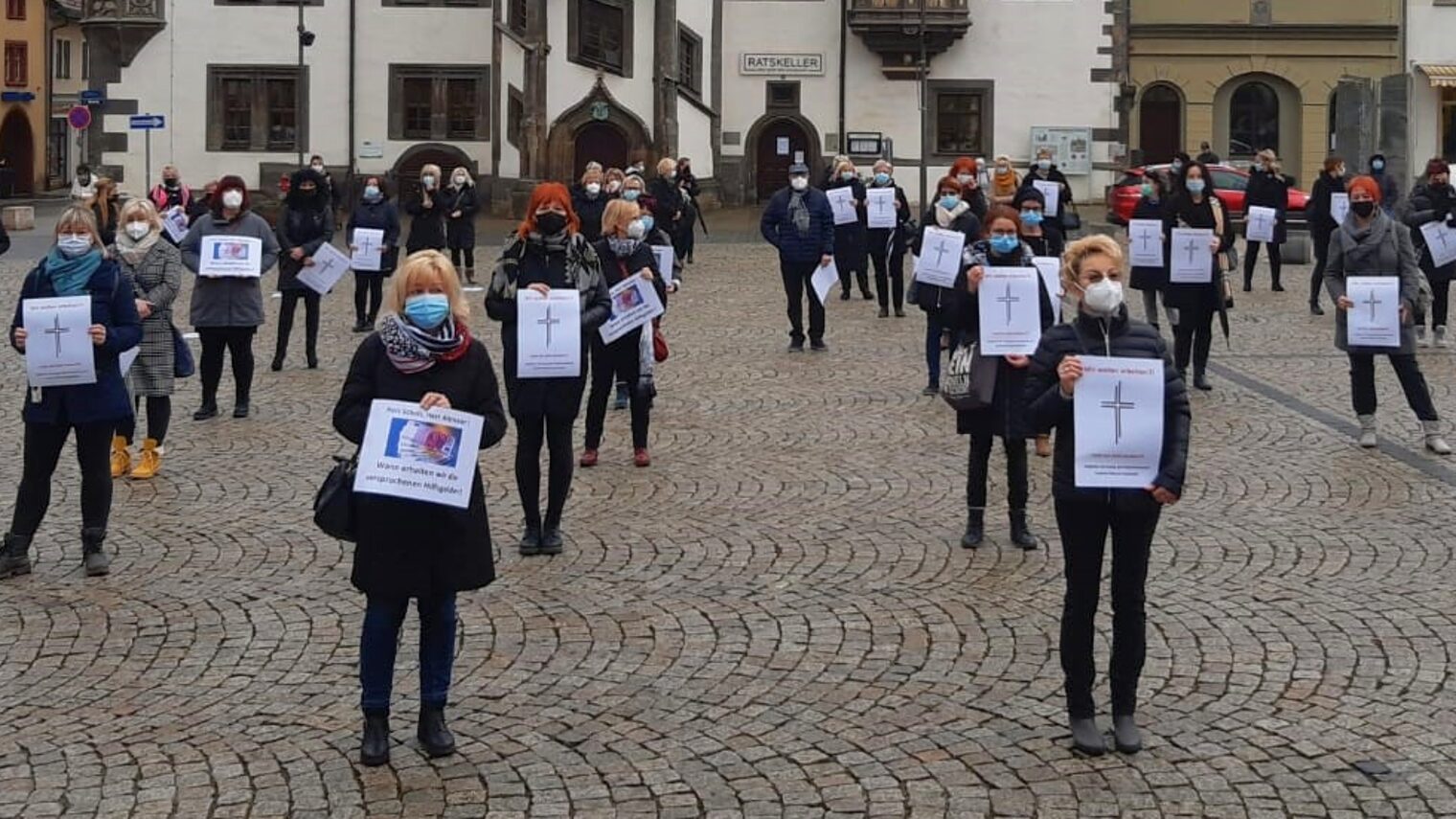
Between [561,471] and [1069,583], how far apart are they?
3.95 metres

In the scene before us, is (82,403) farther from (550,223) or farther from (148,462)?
(148,462)

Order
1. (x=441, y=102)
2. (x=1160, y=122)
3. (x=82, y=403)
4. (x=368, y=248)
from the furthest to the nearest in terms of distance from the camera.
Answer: (x=1160, y=122), (x=441, y=102), (x=368, y=248), (x=82, y=403)

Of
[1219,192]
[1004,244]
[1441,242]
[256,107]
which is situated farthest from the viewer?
[256,107]

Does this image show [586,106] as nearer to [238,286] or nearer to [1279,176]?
[1279,176]

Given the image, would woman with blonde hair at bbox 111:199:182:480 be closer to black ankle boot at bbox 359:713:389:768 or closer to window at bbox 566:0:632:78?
black ankle boot at bbox 359:713:389:768

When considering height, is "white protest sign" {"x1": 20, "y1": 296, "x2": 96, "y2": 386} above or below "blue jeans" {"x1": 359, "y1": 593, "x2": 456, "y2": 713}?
above

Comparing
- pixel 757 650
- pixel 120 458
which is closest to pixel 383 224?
pixel 120 458

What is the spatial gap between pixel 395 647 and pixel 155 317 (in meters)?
6.40

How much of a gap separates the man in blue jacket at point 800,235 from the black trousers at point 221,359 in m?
5.47

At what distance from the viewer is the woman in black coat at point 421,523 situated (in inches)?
275

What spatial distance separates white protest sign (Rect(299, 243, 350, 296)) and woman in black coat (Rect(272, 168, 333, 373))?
5cm

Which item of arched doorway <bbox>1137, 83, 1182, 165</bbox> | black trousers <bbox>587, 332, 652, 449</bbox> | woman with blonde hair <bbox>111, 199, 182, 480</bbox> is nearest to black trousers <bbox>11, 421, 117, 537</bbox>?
woman with blonde hair <bbox>111, 199, 182, 480</bbox>

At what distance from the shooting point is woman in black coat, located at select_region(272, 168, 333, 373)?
57.9 ft

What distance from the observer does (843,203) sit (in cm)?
2286
